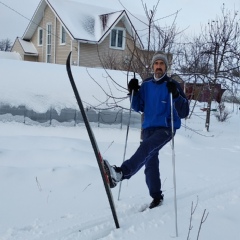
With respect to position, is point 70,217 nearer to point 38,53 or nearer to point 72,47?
point 72,47

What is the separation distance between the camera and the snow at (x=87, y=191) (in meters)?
3.26

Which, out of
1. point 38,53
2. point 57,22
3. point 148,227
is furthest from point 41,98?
point 38,53

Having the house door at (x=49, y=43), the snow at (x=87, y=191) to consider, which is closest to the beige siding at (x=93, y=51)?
the house door at (x=49, y=43)

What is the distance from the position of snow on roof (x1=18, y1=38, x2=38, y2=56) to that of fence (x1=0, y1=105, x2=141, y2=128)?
18287 millimetres

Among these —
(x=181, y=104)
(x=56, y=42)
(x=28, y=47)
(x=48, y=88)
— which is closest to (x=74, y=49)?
(x=56, y=42)

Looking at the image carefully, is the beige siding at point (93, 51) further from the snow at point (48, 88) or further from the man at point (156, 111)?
the man at point (156, 111)

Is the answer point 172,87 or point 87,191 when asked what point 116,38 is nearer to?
point 87,191

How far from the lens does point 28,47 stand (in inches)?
1003

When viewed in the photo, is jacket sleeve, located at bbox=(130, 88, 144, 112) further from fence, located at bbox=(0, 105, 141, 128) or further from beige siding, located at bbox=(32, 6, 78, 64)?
beige siding, located at bbox=(32, 6, 78, 64)

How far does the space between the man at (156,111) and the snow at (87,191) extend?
0.47m

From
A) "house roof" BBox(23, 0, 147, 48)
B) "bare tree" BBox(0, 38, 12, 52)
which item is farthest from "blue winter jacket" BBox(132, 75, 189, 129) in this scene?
"bare tree" BBox(0, 38, 12, 52)

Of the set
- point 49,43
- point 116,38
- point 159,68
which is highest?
point 116,38

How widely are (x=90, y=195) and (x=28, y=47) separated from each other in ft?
76.8

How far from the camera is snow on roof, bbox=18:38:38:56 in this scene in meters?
25.0
